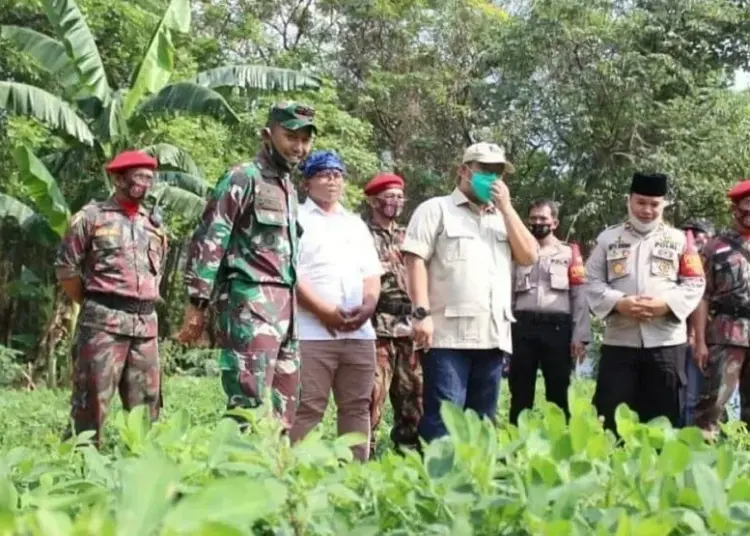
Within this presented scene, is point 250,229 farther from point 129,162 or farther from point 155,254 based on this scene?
point 155,254

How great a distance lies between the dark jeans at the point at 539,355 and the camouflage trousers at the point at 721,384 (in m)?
0.78

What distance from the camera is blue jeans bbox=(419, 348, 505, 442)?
4.38m

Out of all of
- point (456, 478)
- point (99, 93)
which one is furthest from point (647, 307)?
point (99, 93)

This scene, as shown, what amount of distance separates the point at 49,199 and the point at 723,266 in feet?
23.8

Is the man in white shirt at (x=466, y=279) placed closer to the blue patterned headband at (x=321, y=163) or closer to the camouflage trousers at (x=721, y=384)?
the blue patterned headband at (x=321, y=163)

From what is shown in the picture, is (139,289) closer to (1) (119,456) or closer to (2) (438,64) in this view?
(1) (119,456)

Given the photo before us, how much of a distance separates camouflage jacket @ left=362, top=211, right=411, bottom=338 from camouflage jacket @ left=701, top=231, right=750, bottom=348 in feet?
5.53

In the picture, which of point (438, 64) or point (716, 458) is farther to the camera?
point (438, 64)

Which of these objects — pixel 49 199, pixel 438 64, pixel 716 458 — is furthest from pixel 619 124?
pixel 716 458

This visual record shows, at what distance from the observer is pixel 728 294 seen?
5.76 meters

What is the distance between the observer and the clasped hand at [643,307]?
4645 mm

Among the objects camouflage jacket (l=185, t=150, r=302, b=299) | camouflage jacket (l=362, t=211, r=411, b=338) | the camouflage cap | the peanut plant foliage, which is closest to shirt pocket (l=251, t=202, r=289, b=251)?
camouflage jacket (l=185, t=150, r=302, b=299)

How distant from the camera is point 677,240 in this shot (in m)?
4.76

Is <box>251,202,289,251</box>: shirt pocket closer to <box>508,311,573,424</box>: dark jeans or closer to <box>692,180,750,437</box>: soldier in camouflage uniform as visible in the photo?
<box>508,311,573,424</box>: dark jeans
